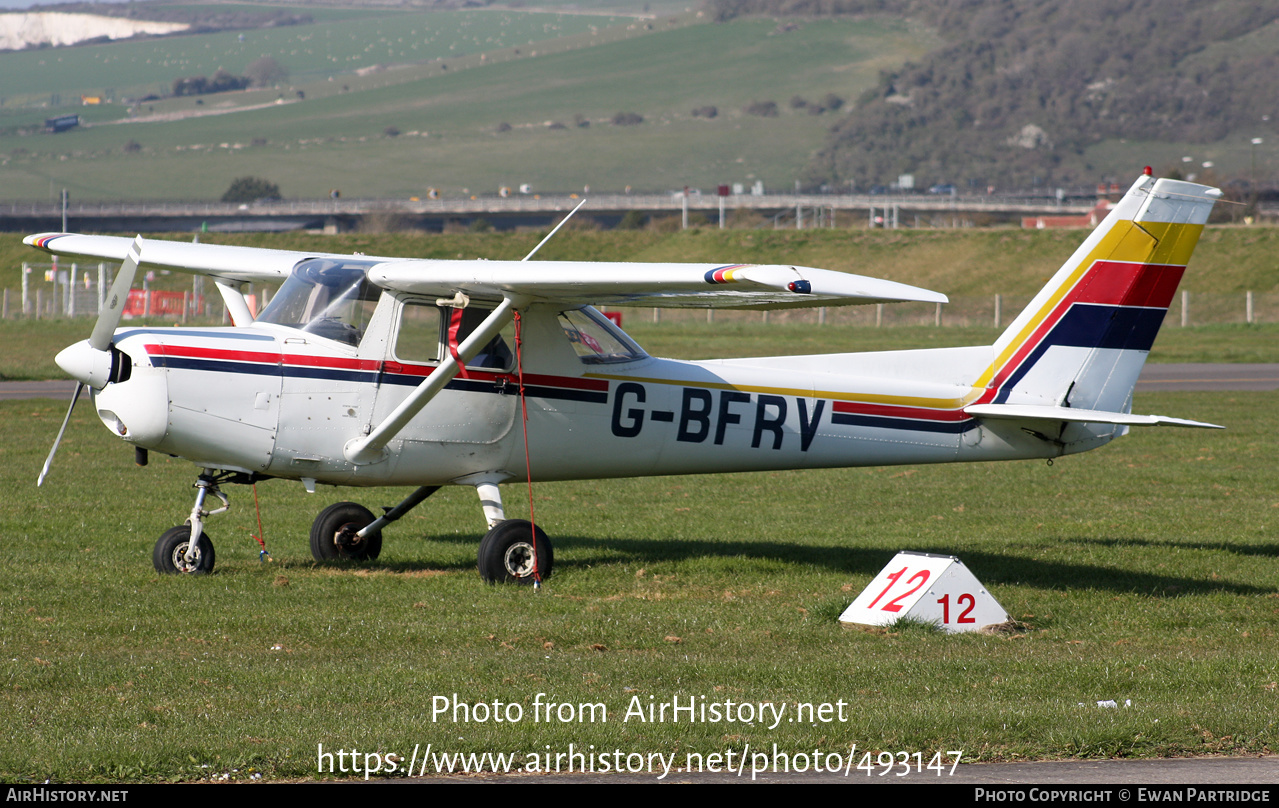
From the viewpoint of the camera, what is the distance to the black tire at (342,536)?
1152 cm

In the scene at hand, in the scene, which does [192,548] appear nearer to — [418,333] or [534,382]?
[418,333]

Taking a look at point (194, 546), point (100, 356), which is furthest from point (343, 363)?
Result: point (194, 546)

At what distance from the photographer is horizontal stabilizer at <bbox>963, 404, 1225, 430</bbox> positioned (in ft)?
34.3

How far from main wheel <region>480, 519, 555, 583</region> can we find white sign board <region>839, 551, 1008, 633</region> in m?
2.57

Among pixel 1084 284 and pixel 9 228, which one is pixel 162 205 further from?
pixel 1084 284

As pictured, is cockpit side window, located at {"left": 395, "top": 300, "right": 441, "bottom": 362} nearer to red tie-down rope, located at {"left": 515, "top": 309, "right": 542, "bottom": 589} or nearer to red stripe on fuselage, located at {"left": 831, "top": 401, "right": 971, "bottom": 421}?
red tie-down rope, located at {"left": 515, "top": 309, "right": 542, "bottom": 589}

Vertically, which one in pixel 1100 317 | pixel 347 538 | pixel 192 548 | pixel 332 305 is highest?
pixel 332 305

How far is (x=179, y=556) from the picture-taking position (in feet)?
34.4

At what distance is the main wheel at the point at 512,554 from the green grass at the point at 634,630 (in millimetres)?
241

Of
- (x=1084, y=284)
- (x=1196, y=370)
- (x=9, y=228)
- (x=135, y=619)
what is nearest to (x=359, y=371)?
(x=135, y=619)

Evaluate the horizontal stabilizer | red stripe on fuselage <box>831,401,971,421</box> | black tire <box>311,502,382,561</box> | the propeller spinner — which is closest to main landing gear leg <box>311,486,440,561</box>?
black tire <box>311,502,382,561</box>

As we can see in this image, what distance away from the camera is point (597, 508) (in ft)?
48.8

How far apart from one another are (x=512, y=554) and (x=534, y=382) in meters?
1.37

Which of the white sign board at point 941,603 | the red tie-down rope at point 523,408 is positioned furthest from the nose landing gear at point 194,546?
the white sign board at point 941,603
